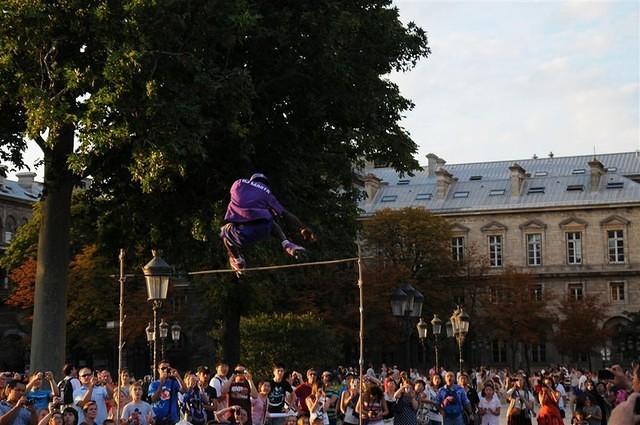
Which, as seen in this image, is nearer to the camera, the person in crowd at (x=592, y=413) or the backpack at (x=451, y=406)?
→ the person in crowd at (x=592, y=413)

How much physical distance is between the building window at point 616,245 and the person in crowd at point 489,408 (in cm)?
7077

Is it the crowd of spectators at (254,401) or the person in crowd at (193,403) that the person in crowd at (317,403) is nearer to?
the crowd of spectators at (254,401)

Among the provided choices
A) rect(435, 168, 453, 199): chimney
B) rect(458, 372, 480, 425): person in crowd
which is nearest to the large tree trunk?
rect(458, 372, 480, 425): person in crowd

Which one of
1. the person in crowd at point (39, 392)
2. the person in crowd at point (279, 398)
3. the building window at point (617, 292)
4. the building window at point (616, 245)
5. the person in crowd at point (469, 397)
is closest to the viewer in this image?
the person in crowd at point (39, 392)

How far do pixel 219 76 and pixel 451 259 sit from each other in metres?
59.9

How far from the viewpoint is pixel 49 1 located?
25.3m

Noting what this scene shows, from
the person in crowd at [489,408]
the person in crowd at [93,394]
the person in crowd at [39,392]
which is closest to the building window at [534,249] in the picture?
the person in crowd at [489,408]

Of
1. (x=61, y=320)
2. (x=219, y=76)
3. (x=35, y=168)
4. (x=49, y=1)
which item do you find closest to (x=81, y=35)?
(x=49, y=1)

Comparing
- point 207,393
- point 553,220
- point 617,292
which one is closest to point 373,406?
point 207,393

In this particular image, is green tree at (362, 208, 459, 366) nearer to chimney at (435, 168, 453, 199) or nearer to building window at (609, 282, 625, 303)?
chimney at (435, 168, 453, 199)

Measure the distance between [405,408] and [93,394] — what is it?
5.73 meters

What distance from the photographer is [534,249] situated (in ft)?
313

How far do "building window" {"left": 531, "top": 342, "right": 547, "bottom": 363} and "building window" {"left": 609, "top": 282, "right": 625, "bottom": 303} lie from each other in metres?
6.55

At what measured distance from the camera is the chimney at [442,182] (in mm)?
98688
